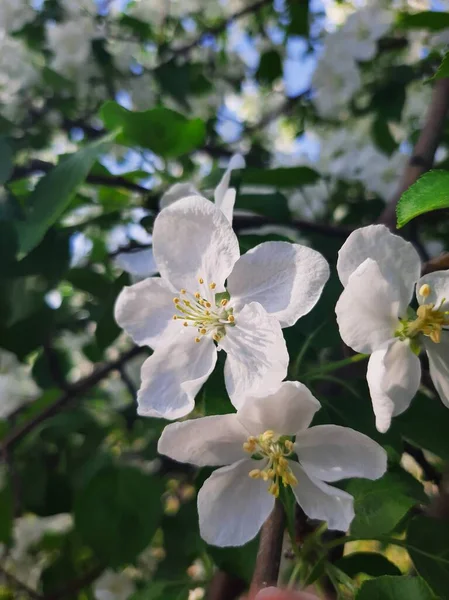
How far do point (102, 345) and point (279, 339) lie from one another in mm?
627

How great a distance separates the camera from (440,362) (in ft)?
1.85

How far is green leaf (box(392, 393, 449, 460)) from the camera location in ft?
2.24

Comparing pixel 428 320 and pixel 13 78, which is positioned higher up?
pixel 428 320

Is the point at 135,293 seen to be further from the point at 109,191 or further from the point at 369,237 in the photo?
the point at 109,191

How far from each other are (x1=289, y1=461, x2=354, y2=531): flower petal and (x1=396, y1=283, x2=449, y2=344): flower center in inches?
6.4

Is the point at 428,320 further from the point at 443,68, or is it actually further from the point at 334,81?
the point at 334,81

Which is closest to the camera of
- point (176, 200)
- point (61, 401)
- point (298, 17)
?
point (176, 200)

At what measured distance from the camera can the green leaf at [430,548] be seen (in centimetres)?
68

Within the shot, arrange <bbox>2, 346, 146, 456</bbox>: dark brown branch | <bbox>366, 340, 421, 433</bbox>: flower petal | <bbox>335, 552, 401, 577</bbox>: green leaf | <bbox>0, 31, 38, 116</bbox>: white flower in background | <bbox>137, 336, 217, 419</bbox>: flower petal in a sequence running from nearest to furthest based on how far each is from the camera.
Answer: <bbox>366, 340, 421, 433</bbox>: flower petal, <bbox>137, 336, 217, 419</bbox>: flower petal, <bbox>335, 552, 401, 577</bbox>: green leaf, <bbox>2, 346, 146, 456</bbox>: dark brown branch, <bbox>0, 31, 38, 116</bbox>: white flower in background

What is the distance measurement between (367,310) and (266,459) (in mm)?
183

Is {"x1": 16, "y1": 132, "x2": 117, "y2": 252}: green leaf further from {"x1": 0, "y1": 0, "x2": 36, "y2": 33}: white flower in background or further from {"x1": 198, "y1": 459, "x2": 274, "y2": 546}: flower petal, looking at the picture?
{"x1": 0, "y1": 0, "x2": 36, "y2": 33}: white flower in background

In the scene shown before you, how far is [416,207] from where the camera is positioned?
0.52 m

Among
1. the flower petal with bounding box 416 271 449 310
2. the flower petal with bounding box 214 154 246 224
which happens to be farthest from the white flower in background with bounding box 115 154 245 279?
the flower petal with bounding box 416 271 449 310

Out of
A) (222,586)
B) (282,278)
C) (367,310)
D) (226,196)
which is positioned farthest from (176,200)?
(222,586)
